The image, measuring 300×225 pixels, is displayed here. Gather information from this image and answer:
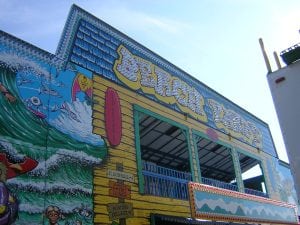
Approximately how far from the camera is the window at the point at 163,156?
42.3 feet

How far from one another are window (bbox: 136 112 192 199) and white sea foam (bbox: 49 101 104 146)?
2144 millimetres

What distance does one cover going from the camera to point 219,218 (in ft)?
46.6

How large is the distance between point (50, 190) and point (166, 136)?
8782mm

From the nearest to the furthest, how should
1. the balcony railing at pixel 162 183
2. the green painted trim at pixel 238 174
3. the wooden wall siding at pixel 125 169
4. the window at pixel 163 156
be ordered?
1. the wooden wall siding at pixel 125 169
2. the balcony railing at pixel 162 183
3. the window at pixel 163 156
4. the green painted trim at pixel 238 174

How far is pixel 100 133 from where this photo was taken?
1143 centimetres

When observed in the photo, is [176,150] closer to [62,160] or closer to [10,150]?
[62,160]

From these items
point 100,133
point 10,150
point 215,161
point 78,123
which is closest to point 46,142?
point 10,150

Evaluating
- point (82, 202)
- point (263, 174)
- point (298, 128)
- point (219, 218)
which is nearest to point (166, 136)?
point (219, 218)

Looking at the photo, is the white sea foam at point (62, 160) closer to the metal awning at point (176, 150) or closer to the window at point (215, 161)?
the metal awning at point (176, 150)

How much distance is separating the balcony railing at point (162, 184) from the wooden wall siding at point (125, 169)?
25 centimetres

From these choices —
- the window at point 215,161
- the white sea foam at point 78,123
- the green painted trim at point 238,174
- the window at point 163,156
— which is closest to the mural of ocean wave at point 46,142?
the white sea foam at point 78,123

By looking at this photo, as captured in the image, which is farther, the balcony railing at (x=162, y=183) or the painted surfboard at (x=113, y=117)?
the balcony railing at (x=162, y=183)

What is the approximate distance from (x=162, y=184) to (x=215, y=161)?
32.8ft

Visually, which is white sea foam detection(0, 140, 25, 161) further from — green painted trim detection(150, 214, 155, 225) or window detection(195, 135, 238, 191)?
window detection(195, 135, 238, 191)
